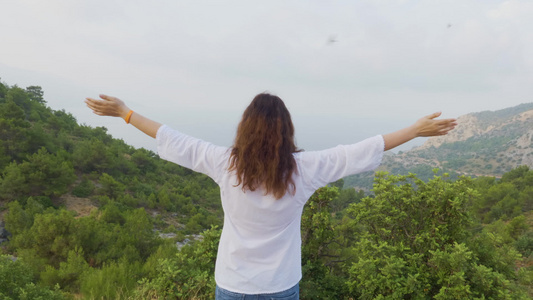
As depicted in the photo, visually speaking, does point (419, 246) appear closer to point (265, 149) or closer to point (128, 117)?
point (265, 149)

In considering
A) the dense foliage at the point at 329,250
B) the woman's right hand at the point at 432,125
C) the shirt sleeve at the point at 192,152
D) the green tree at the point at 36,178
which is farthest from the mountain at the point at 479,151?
the shirt sleeve at the point at 192,152

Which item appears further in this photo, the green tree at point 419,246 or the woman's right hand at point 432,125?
the green tree at point 419,246

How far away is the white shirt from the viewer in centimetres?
135

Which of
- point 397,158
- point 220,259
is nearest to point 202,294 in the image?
point 220,259

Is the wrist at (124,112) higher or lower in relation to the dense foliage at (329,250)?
higher

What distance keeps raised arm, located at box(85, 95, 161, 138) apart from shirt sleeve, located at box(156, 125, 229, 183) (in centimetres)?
13

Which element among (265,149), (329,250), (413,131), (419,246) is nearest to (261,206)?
(265,149)

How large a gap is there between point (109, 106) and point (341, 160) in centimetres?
116

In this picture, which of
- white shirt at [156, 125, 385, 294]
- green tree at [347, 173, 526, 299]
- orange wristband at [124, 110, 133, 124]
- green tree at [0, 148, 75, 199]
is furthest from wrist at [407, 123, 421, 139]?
green tree at [0, 148, 75, 199]

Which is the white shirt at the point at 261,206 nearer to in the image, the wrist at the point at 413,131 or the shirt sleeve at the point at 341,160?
the shirt sleeve at the point at 341,160

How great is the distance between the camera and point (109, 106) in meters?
1.58

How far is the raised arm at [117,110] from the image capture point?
4.98ft

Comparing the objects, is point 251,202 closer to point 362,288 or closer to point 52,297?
point 362,288

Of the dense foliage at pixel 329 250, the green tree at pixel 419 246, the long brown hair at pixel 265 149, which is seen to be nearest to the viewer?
the long brown hair at pixel 265 149
